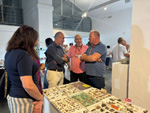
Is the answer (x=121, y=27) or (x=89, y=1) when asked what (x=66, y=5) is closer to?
(x=89, y=1)

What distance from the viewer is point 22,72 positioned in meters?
0.81

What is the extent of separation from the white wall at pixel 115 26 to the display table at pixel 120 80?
5203mm

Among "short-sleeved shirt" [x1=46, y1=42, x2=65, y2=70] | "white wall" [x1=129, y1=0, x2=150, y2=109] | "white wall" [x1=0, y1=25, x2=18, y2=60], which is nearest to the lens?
"white wall" [x1=129, y1=0, x2=150, y2=109]

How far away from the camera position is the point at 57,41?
1821 millimetres

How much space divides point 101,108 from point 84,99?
20 centimetres

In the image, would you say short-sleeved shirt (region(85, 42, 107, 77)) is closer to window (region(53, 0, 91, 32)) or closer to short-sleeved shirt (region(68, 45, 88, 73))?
short-sleeved shirt (region(68, 45, 88, 73))

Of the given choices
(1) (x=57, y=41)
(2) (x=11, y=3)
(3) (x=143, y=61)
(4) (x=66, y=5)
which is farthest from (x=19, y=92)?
(4) (x=66, y=5)

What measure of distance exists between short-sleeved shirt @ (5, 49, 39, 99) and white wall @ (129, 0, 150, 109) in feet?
4.28

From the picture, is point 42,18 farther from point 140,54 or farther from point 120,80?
point 140,54

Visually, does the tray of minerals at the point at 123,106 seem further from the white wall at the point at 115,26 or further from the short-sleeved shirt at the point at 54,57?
the white wall at the point at 115,26

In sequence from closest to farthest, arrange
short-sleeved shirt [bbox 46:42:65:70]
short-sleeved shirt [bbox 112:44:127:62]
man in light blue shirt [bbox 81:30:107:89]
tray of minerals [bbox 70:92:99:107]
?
tray of minerals [bbox 70:92:99:107], man in light blue shirt [bbox 81:30:107:89], short-sleeved shirt [bbox 46:42:65:70], short-sleeved shirt [bbox 112:44:127:62]

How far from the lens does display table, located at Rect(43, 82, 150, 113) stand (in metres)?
0.92

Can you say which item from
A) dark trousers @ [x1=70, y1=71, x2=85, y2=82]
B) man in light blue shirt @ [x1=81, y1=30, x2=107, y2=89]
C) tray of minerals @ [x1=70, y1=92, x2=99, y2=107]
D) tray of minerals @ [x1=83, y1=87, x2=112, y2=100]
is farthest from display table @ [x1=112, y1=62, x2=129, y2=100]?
tray of minerals @ [x1=70, y1=92, x2=99, y2=107]

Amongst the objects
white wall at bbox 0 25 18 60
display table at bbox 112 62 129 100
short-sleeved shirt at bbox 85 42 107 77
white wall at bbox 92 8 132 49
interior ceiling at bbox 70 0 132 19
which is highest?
interior ceiling at bbox 70 0 132 19
